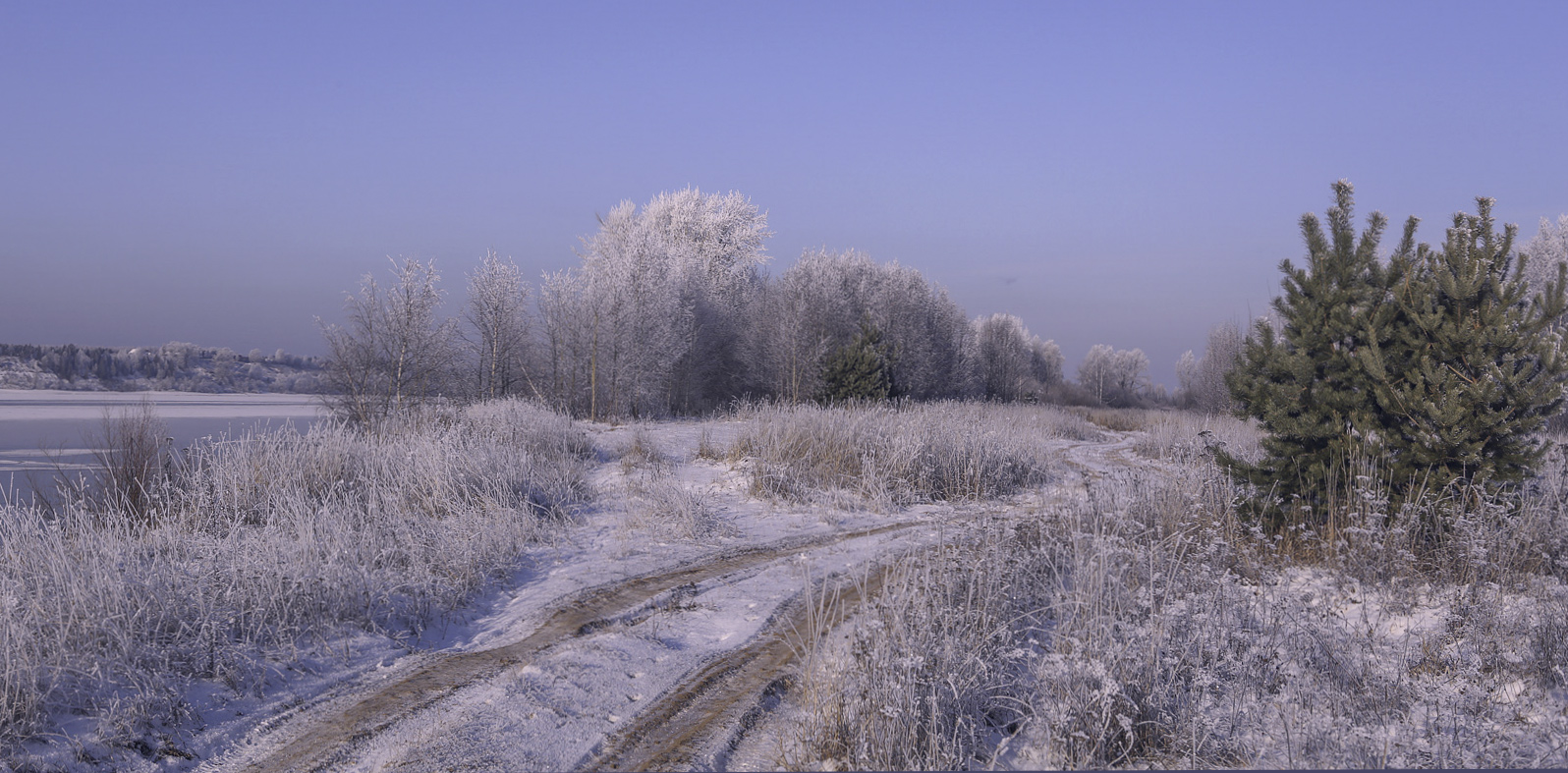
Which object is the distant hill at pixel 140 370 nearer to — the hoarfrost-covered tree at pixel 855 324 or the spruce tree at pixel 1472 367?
the hoarfrost-covered tree at pixel 855 324

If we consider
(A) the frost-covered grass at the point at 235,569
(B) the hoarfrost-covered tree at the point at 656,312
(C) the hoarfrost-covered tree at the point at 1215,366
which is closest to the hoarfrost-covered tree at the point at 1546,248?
(C) the hoarfrost-covered tree at the point at 1215,366

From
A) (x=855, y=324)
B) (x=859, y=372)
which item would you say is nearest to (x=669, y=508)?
(x=859, y=372)

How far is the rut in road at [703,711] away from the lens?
3.30 m

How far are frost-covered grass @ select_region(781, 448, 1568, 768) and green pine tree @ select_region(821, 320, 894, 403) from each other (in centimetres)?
2129

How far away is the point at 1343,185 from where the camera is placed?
7.07 m

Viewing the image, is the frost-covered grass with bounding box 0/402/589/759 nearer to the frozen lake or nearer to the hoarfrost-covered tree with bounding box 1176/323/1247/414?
the frozen lake

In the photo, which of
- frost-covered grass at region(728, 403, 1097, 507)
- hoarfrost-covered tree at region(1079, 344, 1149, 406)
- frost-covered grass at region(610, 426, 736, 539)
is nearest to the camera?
frost-covered grass at region(610, 426, 736, 539)

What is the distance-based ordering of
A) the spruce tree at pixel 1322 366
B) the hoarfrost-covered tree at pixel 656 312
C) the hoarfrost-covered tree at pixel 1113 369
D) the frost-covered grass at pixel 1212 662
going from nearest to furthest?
the frost-covered grass at pixel 1212 662
the spruce tree at pixel 1322 366
the hoarfrost-covered tree at pixel 656 312
the hoarfrost-covered tree at pixel 1113 369

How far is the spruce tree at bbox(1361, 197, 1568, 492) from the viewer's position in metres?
5.99

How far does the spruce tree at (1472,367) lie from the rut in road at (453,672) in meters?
5.65

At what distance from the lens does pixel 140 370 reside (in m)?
42.9

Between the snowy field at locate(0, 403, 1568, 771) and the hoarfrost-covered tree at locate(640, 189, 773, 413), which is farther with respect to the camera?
the hoarfrost-covered tree at locate(640, 189, 773, 413)

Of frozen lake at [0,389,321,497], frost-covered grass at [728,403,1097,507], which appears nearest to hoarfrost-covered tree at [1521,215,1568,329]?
frost-covered grass at [728,403,1097,507]

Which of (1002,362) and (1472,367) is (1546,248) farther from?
(1472,367)
